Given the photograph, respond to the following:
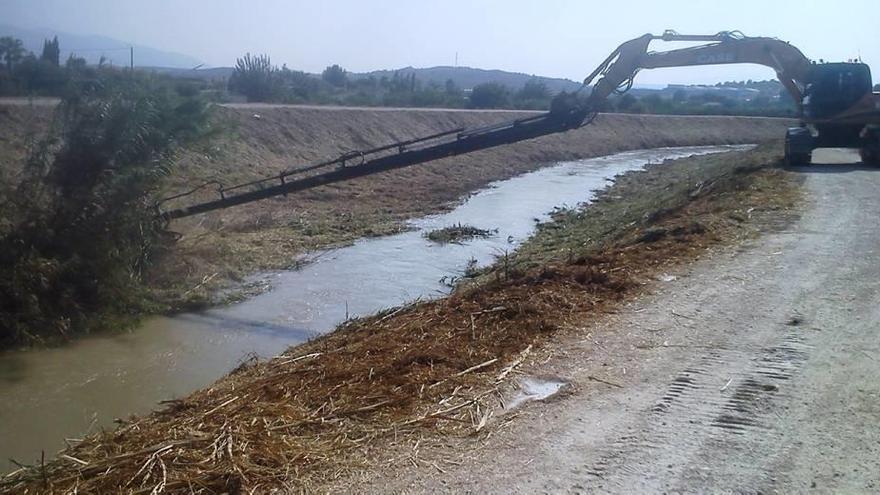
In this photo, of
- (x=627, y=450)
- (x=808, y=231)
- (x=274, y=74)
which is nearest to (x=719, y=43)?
(x=808, y=231)

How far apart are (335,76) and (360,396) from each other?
9434 cm

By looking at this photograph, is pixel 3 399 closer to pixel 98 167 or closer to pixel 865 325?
pixel 98 167

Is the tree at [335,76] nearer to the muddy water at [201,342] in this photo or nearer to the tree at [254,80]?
the tree at [254,80]

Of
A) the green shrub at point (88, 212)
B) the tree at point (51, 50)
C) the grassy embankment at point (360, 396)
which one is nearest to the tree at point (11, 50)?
the tree at point (51, 50)

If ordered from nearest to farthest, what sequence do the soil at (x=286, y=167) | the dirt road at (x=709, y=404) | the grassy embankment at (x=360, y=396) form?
the dirt road at (x=709, y=404) → the grassy embankment at (x=360, y=396) → the soil at (x=286, y=167)

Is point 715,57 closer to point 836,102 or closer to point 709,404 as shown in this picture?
point 836,102

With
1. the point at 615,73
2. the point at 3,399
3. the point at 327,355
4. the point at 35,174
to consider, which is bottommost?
the point at 3,399

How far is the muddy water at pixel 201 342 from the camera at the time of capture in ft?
35.9

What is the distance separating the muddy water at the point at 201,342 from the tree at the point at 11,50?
76.4 feet

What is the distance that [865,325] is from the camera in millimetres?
9062

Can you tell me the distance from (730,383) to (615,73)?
16.8m

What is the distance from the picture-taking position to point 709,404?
7020 mm

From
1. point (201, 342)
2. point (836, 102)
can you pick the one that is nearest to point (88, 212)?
point (201, 342)

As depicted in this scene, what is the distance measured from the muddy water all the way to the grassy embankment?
2421 millimetres
